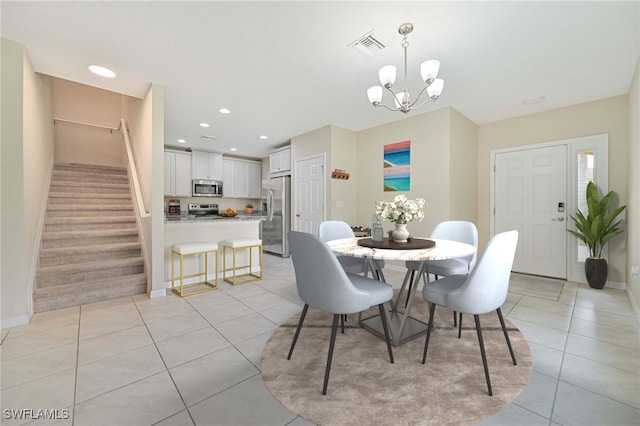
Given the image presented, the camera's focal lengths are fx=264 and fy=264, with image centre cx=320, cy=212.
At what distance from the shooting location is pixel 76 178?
4586 millimetres

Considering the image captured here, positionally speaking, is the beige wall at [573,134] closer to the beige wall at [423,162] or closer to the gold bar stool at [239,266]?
the beige wall at [423,162]

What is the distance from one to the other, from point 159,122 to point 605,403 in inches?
173

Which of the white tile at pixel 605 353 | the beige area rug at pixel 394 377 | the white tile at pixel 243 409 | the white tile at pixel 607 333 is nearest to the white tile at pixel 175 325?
the beige area rug at pixel 394 377

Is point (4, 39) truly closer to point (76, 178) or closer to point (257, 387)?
point (76, 178)

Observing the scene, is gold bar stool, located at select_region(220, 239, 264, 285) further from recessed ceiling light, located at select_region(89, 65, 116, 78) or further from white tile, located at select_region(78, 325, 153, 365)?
recessed ceiling light, located at select_region(89, 65, 116, 78)

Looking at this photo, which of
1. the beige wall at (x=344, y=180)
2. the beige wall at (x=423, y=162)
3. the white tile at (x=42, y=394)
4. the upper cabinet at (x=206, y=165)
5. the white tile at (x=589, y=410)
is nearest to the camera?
the white tile at (x=589, y=410)

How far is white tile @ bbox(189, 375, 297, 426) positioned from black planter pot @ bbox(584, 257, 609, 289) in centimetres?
419

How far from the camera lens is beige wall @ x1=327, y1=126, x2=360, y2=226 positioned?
15.6 feet

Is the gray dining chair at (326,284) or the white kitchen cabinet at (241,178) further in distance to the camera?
the white kitchen cabinet at (241,178)

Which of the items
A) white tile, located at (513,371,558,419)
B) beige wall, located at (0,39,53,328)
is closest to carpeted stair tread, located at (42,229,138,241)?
beige wall, located at (0,39,53,328)

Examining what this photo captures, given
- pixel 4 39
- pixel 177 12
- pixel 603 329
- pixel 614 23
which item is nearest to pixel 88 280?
pixel 4 39

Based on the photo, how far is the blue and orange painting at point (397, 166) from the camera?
4.30m

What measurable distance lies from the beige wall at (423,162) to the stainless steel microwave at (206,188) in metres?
3.98

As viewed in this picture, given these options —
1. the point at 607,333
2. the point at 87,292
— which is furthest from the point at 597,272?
the point at 87,292
